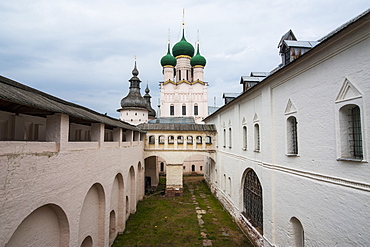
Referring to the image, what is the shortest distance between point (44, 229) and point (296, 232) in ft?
24.7

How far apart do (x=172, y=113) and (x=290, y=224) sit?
2710cm

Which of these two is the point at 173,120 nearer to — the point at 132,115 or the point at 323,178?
the point at 132,115

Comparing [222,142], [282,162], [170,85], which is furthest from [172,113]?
[282,162]

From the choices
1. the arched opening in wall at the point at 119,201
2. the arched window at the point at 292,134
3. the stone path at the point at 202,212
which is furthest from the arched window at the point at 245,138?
the arched opening in wall at the point at 119,201

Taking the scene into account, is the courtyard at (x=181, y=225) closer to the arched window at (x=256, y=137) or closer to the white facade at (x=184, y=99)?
the arched window at (x=256, y=137)

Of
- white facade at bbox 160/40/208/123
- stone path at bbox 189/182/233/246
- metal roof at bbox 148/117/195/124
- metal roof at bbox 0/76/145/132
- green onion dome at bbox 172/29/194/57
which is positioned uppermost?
green onion dome at bbox 172/29/194/57

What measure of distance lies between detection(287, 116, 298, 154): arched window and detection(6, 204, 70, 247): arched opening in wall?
289 inches

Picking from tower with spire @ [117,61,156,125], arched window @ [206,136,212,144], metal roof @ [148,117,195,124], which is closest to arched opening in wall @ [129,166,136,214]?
arched window @ [206,136,212,144]

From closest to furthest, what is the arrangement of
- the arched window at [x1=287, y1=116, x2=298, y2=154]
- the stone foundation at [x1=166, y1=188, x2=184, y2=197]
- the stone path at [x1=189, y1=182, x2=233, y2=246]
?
the arched window at [x1=287, y1=116, x2=298, y2=154]
the stone path at [x1=189, y1=182, x2=233, y2=246]
the stone foundation at [x1=166, y1=188, x2=184, y2=197]

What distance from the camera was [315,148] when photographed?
21.9 ft

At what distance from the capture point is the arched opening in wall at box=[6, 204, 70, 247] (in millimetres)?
4625

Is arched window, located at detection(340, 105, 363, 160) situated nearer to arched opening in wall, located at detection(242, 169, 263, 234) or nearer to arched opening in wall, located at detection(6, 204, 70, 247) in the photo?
arched opening in wall, located at detection(242, 169, 263, 234)

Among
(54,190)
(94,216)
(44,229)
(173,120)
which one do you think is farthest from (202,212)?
(173,120)

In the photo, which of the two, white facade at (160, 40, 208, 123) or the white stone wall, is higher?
white facade at (160, 40, 208, 123)
